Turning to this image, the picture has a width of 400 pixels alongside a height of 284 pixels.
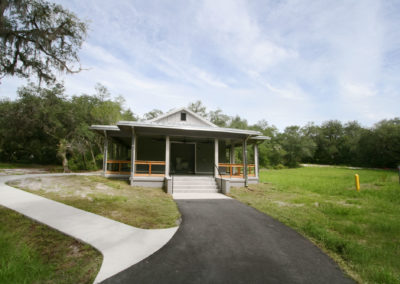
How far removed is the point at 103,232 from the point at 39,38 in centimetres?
914

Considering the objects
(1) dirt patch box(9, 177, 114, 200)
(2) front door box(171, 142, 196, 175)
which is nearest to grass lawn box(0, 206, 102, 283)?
(1) dirt patch box(9, 177, 114, 200)

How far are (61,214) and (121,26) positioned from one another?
353 inches

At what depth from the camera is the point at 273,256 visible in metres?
2.97

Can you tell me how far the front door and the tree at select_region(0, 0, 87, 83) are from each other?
7.67 m

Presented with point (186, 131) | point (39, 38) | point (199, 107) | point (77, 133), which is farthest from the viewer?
point (199, 107)

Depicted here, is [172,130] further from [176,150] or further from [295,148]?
[295,148]

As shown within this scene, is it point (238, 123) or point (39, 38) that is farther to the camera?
point (238, 123)

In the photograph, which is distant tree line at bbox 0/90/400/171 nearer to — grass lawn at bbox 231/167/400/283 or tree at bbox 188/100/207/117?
tree at bbox 188/100/207/117

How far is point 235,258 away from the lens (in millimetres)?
2865

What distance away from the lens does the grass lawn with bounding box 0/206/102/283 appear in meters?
2.35

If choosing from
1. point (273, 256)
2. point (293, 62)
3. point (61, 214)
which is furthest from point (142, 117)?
point (273, 256)

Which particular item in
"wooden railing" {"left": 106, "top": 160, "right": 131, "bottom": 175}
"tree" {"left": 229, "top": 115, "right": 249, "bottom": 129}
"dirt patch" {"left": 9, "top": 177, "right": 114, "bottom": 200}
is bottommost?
"dirt patch" {"left": 9, "top": 177, "right": 114, "bottom": 200}

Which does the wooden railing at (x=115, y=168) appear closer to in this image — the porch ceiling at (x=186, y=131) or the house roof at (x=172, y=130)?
the house roof at (x=172, y=130)

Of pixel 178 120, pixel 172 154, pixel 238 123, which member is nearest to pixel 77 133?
pixel 172 154
